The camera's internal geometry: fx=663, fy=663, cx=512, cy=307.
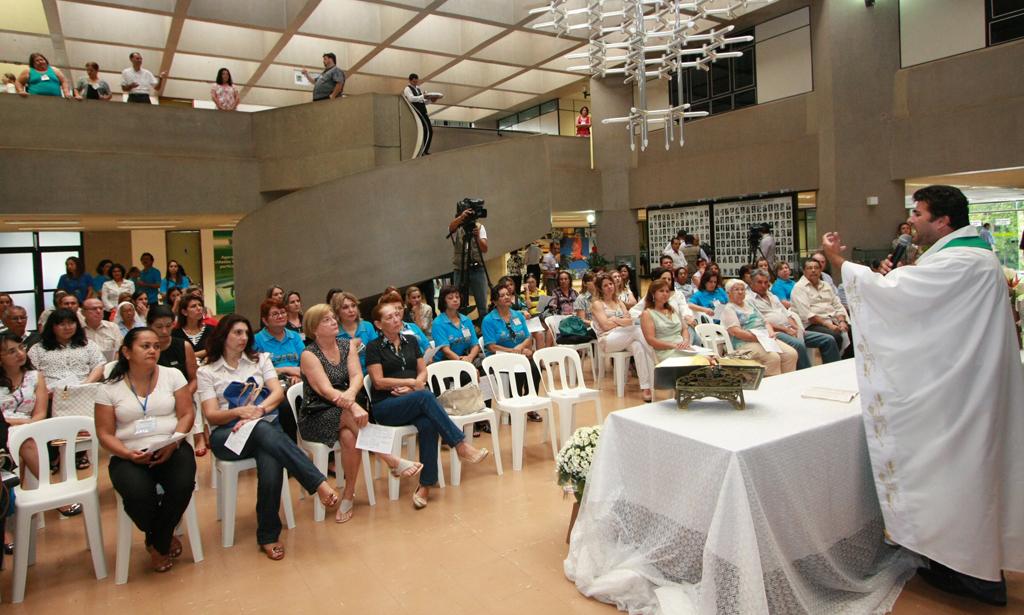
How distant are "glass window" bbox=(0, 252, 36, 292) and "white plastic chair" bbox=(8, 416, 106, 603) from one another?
1309cm

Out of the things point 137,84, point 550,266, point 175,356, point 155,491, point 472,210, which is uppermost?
point 137,84

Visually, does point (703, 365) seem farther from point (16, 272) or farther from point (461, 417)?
point (16, 272)

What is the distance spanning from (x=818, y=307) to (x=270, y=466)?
558cm

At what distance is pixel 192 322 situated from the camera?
5066 millimetres

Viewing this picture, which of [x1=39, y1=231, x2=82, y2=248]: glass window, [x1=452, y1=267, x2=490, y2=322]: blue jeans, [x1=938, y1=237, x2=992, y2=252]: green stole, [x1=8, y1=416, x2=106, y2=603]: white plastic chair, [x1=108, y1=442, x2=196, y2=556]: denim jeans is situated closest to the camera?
[x1=938, y1=237, x2=992, y2=252]: green stole

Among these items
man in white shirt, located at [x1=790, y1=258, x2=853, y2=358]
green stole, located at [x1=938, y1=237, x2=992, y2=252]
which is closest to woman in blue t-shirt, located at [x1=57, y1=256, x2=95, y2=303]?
man in white shirt, located at [x1=790, y1=258, x2=853, y2=358]

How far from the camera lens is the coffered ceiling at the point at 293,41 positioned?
1115cm

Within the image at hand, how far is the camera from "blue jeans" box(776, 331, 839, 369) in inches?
247

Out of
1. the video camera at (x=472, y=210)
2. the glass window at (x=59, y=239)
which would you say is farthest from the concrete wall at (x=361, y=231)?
the glass window at (x=59, y=239)

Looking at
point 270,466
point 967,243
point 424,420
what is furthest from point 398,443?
point 967,243

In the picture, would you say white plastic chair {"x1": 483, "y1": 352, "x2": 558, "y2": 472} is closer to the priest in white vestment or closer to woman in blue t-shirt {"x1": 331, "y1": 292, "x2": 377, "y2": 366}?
woman in blue t-shirt {"x1": 331, "y1": 292, "x2": 377, "y2": 366}

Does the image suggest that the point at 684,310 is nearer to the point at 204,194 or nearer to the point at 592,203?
the point at 204,194

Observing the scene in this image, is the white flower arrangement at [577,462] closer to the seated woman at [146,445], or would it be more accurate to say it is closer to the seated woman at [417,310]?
the seated woman at [146,445]

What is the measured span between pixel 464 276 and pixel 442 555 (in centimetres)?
478
